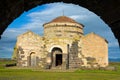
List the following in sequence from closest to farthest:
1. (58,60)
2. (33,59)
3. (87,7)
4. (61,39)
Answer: (87,7), (61,39), (33,59), (58,60)

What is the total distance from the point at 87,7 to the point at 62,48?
31645 millimetres

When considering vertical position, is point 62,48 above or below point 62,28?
below

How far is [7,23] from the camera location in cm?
276

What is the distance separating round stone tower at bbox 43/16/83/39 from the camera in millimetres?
36094

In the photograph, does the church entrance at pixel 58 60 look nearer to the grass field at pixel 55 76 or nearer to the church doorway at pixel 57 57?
the church doorway at pixel 57 57

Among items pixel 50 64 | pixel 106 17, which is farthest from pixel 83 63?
pixel 106 17

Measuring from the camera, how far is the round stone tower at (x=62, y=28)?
36094 millimetres

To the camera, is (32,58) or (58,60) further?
(58,60)

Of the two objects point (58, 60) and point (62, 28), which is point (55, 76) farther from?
point (62, 28)

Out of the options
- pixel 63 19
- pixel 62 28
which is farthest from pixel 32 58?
pixel 63 19

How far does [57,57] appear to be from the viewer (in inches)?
1448

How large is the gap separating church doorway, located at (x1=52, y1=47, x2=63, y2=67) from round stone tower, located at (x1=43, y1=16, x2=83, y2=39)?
1895 mm

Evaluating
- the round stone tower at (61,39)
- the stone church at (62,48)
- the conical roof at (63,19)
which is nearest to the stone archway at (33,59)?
the stone church at (62,48)

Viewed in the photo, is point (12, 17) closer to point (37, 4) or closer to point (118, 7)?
point (37, 4)
